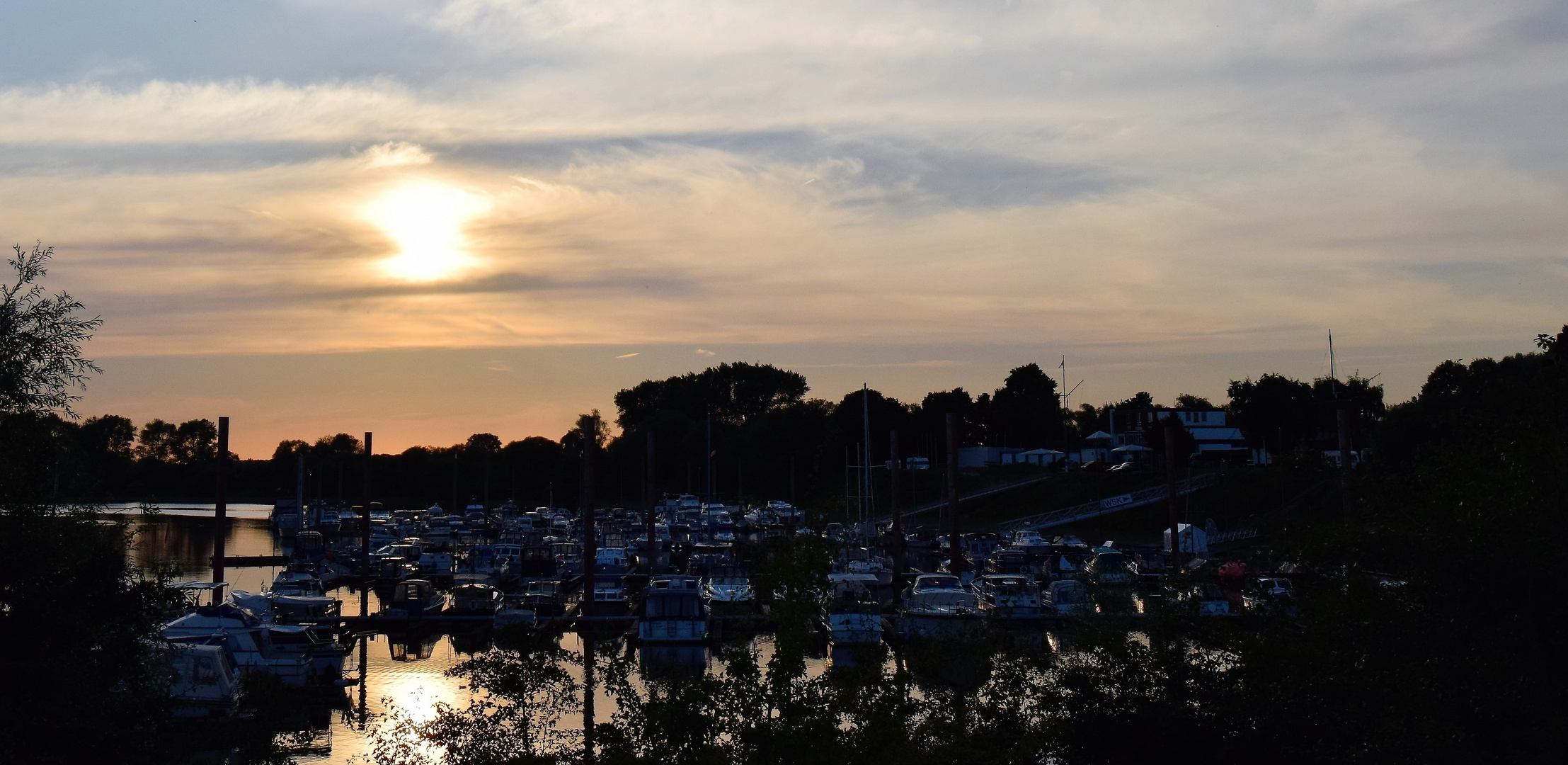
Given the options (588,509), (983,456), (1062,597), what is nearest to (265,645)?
(588,509)

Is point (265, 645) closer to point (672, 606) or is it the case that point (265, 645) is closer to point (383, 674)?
point (383, 674)

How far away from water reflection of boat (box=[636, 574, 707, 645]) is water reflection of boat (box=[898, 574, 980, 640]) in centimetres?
822

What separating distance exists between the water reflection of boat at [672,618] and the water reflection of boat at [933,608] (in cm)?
822

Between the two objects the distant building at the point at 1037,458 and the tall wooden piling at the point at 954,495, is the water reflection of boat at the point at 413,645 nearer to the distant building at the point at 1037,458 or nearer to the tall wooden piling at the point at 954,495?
the tall wooden piling at the point at 954,495

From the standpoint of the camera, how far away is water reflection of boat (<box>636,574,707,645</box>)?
48844 millimetres

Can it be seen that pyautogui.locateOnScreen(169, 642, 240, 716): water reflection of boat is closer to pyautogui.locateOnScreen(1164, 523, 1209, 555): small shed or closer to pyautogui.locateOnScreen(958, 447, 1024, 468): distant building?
pyautogui.locateOnScreen(1164, 523, 1209, 555): small shed

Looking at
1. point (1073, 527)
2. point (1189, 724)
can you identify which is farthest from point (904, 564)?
point (1189, 724)

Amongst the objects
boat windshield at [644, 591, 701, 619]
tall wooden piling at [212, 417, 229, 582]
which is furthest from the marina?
tall wooden piling at [212, 417, 229, 582]

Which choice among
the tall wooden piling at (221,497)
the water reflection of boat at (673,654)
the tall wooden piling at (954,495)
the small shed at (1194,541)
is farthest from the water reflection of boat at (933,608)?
the tall wooden piling at (221,497)

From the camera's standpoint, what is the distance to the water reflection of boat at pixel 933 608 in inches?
1799

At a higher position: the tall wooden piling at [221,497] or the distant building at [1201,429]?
the distant building at [1201,429]

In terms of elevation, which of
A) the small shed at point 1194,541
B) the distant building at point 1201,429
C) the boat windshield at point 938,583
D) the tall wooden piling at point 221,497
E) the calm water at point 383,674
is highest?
the distant building at point 1201,429

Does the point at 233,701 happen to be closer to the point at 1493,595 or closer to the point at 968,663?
the point at 968,663

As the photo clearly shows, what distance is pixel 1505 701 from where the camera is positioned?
14867 mm
